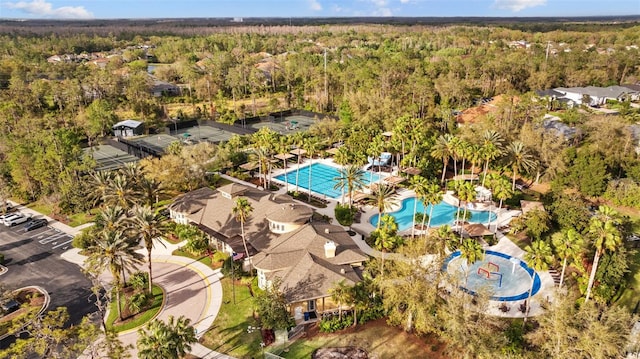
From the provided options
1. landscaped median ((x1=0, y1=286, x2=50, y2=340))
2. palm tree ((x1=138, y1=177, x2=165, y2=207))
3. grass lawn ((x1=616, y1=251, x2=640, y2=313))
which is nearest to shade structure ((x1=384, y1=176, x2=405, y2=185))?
grass lawn ((x1=616, y1=251, x2=640, y2=313))

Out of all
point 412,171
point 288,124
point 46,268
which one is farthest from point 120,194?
point 288,124

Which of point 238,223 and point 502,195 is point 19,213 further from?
point 502,195

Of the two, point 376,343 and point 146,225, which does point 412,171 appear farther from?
point 146,225

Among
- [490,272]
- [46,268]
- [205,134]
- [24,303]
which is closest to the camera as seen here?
[24,303]

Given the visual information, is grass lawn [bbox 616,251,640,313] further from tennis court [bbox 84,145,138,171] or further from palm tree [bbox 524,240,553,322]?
tennis court [bbox 84,145,138,171]

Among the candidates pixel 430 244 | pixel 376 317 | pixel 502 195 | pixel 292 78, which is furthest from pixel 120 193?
pixel 292 78
